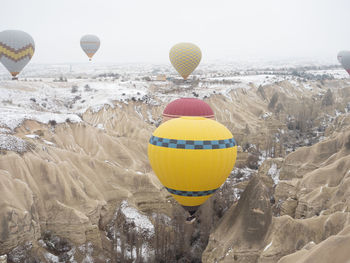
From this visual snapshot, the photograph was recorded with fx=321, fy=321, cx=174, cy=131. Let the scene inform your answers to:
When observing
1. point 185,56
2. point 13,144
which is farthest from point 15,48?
point 13,144

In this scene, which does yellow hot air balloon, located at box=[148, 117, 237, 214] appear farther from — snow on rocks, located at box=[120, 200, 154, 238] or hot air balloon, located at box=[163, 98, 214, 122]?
hot air balloon, located at box=[163, 98, 214, 122]

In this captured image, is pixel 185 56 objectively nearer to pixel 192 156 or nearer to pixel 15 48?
pixel 15 48

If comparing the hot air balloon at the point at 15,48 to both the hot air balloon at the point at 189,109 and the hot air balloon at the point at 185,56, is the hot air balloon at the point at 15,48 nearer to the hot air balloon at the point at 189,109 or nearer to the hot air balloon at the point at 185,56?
the hot air balloon at the point at 185,56

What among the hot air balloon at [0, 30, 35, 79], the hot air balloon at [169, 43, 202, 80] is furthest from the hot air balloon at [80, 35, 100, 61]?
the hot air balloon at [169, 43, 202, 80]

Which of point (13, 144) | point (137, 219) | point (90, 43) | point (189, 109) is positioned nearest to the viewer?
point (13, 144)

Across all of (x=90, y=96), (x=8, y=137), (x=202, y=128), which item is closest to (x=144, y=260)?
(x=202, y=128)

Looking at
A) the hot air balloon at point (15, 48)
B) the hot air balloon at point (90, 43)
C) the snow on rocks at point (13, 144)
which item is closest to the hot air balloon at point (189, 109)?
the snow on rocks at point (13, 144)
